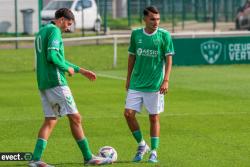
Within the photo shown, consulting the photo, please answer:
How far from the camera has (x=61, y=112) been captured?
456 inches

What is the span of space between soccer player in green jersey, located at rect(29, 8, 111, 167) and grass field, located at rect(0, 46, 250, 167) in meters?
0.57

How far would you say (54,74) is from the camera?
11.5 metres

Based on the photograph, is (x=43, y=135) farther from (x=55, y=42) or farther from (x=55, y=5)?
(x=55, y=5)

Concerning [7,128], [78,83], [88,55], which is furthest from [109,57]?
[7,128]

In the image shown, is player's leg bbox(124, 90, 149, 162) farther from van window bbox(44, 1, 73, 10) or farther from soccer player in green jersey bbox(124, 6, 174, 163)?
van window bbox(44, 1, 73, 10)

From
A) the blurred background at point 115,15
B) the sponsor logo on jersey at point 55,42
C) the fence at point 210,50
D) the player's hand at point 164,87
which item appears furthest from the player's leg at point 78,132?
the blurred background at point 115,15

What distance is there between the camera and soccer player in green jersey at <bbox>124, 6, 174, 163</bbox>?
12281 millimetres

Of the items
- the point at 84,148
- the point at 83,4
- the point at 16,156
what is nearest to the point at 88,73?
the point at 84,148

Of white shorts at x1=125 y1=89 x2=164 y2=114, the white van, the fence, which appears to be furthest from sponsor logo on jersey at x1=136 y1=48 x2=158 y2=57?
the white van

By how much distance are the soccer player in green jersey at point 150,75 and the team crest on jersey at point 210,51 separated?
61.4 ft

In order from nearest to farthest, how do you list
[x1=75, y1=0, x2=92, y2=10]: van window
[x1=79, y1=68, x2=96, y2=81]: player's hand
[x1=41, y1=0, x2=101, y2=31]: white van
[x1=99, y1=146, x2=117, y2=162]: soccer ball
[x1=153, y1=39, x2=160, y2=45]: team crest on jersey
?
[x1=79, y1=68, x2=96, y2=81]: player's hand, [x1=99, y1=146, x2=117, y2=162]: soccer ball, [x1=153, y1=39, x2=160, y2=45]: team crest on jersey, [x1=41, y1=0, x2=101, y2=31]: white van, [x1=75, y1=0, x2=92, y2=10]: van window

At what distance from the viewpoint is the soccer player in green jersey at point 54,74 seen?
11.3 meters

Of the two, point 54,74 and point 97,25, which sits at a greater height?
point 54,74

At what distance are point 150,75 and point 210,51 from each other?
62.2 feet
